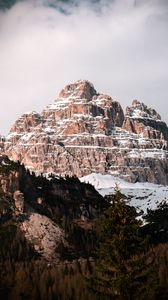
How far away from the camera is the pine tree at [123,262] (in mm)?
48625

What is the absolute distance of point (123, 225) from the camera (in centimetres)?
5125

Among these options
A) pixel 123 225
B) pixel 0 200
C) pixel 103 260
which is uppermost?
pixel 0 200

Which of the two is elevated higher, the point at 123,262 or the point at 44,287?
the point at 123,262

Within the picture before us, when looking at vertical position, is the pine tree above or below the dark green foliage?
above

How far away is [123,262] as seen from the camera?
49.5 meters

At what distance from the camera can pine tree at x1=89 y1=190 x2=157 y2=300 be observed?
48.6 m

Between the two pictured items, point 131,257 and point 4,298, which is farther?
point 4,298

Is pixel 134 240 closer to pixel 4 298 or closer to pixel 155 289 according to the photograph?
pixel 155 289

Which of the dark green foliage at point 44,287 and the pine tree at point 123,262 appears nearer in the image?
the pine tree at point 123,262

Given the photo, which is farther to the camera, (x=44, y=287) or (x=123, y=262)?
(x=44, y=287)

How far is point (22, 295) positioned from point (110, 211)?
220 ft

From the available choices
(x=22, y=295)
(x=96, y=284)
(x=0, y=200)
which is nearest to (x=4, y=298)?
(x=22, y=295)

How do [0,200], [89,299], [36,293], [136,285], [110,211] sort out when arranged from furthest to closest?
[36,293] → [89,299] → [0,200] → [110,211] → [136,285]

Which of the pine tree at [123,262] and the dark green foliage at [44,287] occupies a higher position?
the pine tree at [123,262]
